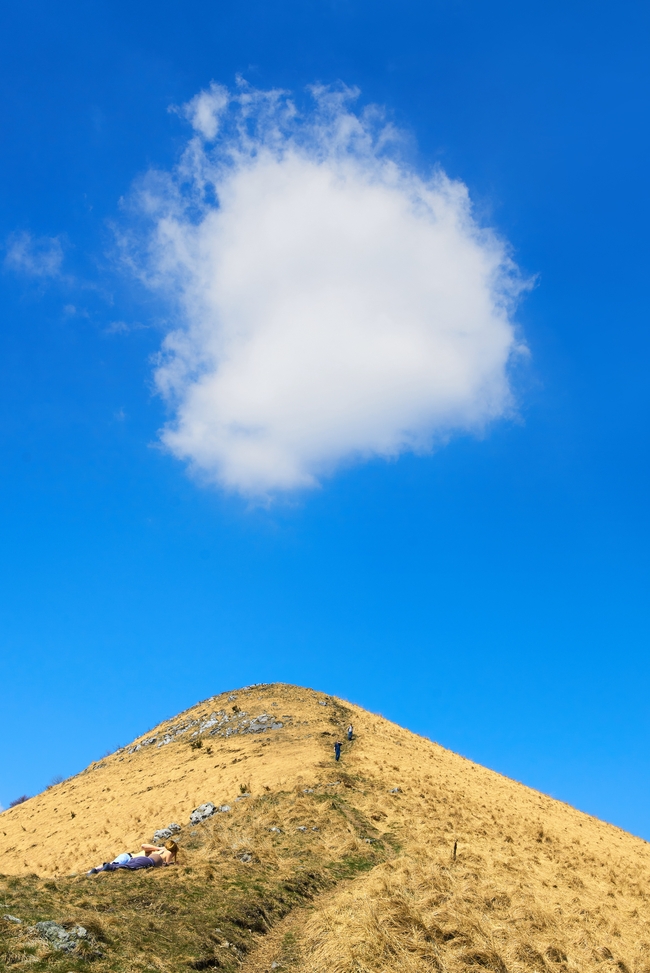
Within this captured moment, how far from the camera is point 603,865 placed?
3114 centimetres

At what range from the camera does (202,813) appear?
3162cm

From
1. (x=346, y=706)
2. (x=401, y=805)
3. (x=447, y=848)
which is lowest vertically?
(x=447, y=848)

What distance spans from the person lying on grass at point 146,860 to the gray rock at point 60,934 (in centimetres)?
804

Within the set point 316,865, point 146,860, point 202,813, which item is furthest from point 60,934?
point 202,813

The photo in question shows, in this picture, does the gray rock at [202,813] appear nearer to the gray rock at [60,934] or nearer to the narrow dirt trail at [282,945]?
the narrow dirt trail at [282,945]

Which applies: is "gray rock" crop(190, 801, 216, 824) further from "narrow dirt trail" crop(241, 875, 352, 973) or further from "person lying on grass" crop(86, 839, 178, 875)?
"narrow dirt trail" crop(241, 875, 352, 973)

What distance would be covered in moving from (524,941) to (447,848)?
9617mm

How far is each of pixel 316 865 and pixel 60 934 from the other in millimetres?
12551

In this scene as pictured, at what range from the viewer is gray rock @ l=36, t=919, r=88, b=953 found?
47.0ft

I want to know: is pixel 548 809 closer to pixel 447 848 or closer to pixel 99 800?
pixel 447 848

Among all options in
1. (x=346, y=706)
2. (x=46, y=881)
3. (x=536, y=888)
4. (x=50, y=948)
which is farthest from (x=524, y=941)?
(x=346, y=706)

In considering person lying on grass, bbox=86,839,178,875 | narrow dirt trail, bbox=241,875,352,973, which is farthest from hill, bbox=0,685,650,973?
person lying on grass, bbox=86,839,178,875

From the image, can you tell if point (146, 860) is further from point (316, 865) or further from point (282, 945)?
point (282, 945)

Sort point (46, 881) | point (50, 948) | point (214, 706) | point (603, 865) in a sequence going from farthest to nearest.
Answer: point (214, 706)
point (603, 865)
point (46, 881)
point (50, 948)
